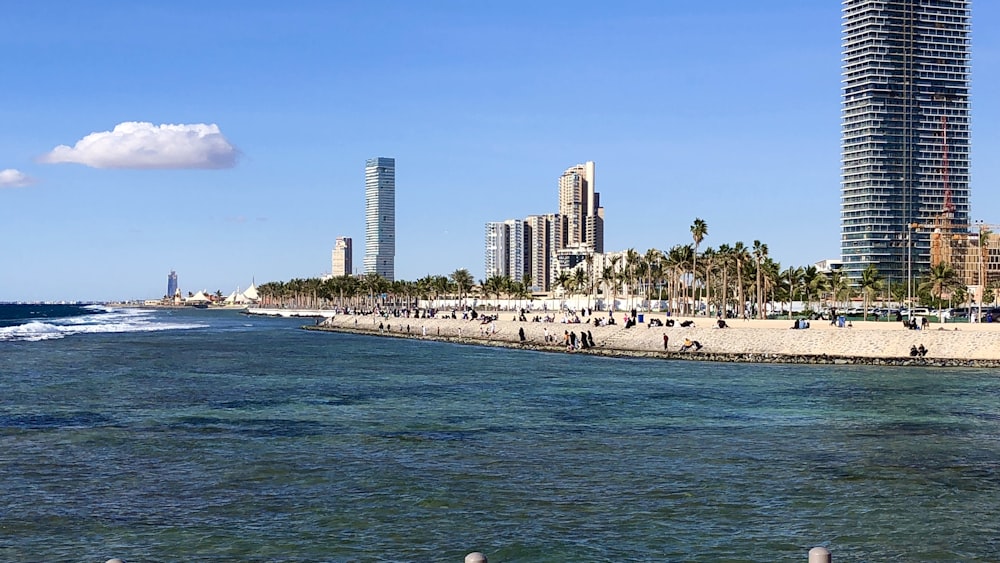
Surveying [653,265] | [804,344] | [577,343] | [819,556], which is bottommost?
[577,343]

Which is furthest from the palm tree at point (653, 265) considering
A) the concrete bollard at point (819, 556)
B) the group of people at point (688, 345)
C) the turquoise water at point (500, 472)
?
the concrete bollard at point (819, 556)

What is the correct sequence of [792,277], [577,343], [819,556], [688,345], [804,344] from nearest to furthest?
[819,556] < [804,344] < [688,345] < [577,343] < [792,277]

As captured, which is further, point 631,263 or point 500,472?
point 631,263

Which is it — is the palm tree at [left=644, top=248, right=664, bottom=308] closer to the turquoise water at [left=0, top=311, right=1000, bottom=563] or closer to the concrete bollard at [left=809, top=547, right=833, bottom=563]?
the turquoise water at [left=0, top=311, right=1000, bottom=563]

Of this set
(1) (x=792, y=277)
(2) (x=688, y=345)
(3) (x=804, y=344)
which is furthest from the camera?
(1) (x=792, y=277)

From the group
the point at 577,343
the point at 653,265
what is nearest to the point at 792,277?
the point at 653,265

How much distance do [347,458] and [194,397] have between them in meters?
21.3

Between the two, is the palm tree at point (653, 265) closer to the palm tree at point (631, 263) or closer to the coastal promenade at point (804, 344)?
the palm tree at point (631, 263)

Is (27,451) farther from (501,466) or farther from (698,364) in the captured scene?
(698,364)

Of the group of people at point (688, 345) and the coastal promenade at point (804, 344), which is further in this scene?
the group of people at point (688, 345)

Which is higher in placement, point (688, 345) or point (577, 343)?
point (688, 345)

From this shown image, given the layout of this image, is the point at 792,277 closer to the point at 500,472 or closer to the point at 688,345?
the point at 688,345

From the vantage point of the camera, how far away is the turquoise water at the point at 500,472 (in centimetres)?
1817

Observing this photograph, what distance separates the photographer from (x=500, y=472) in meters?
25.0
